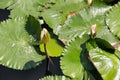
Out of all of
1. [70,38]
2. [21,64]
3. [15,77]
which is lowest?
[15,77]

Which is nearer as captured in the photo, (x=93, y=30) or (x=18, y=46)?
(x=93, y=30)

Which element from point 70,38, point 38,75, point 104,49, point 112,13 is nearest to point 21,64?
point 38,75

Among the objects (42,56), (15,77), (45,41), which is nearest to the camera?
(45,41)

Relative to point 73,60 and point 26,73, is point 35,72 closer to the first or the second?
point 26,73

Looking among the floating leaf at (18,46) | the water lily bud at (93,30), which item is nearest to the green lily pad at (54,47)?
the floating leaf at (18,46)

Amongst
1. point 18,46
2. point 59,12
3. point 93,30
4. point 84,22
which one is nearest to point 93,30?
point 93,30

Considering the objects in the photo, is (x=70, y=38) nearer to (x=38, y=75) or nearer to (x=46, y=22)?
Answer: (x=46, y=22)

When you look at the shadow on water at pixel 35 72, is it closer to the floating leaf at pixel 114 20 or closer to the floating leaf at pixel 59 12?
the floating leaf at pixel 59 12
